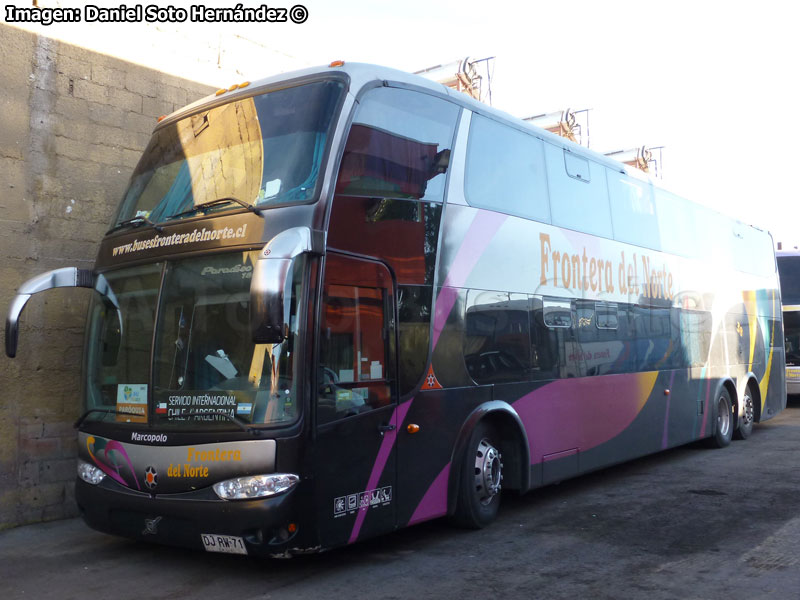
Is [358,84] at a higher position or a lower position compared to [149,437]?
higher

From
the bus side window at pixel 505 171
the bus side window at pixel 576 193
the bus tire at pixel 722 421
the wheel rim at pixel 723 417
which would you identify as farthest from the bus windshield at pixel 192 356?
the wheel rim at pixel 723 417

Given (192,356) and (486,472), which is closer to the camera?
(192,356)

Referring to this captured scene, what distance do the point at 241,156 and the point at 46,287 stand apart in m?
1.93

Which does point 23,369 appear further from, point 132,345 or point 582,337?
point 582,337

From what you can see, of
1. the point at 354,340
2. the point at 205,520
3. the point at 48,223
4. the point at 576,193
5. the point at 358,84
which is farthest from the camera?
the point at 576,193

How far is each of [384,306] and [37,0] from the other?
4994 mm

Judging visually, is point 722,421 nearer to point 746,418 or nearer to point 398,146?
point 746,418

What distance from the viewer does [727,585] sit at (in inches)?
211

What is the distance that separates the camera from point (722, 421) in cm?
1264

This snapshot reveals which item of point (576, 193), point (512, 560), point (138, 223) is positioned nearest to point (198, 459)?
point (138, 223)

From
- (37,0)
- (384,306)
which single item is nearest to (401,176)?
(384,306)

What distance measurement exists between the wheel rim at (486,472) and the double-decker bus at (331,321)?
2cm

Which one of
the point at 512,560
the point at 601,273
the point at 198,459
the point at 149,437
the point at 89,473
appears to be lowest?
the point at 512,560

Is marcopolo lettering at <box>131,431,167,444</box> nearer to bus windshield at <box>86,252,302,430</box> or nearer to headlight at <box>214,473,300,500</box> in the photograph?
bus windshield at <box>86,252,302,430</box>
